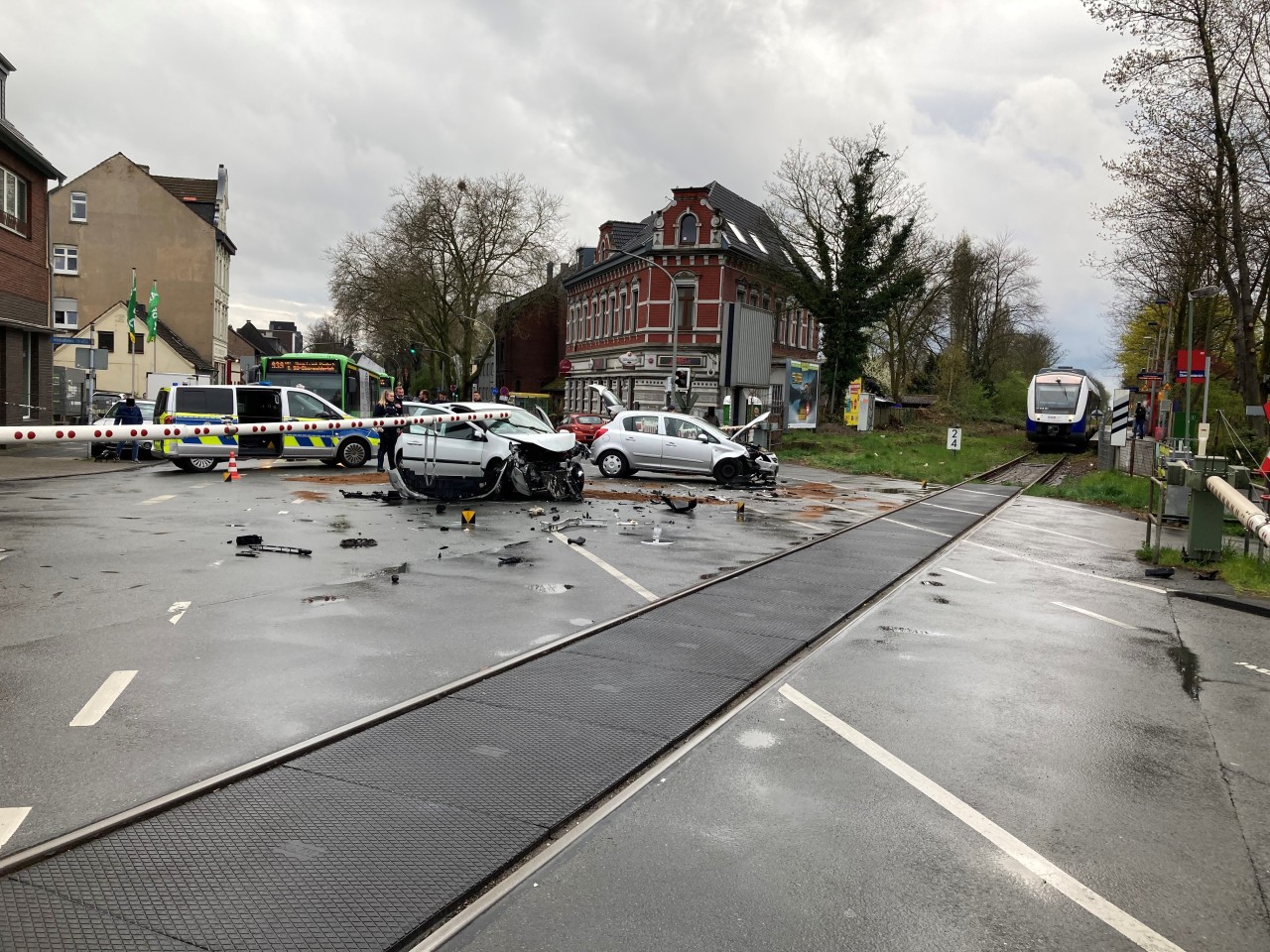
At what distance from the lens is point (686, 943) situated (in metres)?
3.26

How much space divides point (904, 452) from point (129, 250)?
42914mm

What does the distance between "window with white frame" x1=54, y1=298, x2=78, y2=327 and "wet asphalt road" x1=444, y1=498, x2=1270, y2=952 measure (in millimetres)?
57284

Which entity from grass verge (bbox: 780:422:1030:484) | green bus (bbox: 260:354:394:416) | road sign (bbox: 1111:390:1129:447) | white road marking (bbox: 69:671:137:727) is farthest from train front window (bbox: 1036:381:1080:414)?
white road marking (bbox: 69:671:137:727)

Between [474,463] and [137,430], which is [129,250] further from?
[137,430]

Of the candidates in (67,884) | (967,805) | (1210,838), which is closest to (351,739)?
(67,884)

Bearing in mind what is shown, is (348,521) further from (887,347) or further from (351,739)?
(887,347)

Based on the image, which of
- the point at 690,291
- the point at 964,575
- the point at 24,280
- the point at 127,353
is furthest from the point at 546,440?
the point at 127,353

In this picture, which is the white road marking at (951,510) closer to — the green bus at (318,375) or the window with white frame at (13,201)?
the green bus at (318,375)

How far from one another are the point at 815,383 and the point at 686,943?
49401 millimetres

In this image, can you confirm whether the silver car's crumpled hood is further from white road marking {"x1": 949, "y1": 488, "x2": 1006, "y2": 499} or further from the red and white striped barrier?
white road marking {"x1": 949, "y1": 488, "x2": 1006, "y2": 499}

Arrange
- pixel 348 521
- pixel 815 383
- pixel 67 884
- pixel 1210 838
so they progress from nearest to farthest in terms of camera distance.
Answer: pixel 67 884 < pixel 1210 838 < pixel 348 521 < pixel 815 383

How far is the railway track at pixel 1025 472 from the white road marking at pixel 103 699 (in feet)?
85.2

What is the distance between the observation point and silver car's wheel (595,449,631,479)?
2384 centimetres

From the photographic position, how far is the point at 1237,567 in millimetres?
11586
